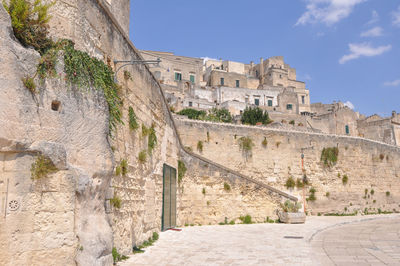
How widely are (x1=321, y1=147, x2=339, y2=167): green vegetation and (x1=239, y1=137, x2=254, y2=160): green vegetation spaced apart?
4755 mm

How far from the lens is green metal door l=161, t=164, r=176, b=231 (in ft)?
34.6

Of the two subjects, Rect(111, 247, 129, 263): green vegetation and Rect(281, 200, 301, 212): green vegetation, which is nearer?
Rect(111, 247, 129, 263): green vegetation

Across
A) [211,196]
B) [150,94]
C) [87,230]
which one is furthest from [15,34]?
[211,196]

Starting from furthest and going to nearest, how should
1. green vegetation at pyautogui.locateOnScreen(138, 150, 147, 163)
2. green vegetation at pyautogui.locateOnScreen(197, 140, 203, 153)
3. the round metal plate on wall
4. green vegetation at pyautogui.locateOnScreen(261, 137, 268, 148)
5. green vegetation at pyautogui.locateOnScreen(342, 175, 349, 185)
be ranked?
green vegetation at pyautogui.locateOnScreen(342, 175, 349, 185) < green vegetation at pyautogui.locateOnScreen(261, 137, 268, 148) < green vegetation at pyautogui.locateOnScreen(197, 140, 203, 153) < green vegetation at pyautogui.locateOnScreen(138, 150, 147, 163) < the round metal plate on wall

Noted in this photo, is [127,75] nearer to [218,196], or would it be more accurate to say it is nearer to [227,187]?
[218,196]

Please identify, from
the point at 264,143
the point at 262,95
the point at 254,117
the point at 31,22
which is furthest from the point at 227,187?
the point at 262,95

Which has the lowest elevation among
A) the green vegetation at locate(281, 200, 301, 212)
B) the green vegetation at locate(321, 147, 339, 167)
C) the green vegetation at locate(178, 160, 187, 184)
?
the green vegetation at locate(281, 200, 301, 212)

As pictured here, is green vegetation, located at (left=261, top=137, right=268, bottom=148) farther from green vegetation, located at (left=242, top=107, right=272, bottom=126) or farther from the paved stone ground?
green vegetation, located at (left=242, top=107, right=272, bottom=126)

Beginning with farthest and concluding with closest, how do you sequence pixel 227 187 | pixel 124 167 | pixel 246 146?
pixel 246 146
pixel 227 187
pixel 124 167

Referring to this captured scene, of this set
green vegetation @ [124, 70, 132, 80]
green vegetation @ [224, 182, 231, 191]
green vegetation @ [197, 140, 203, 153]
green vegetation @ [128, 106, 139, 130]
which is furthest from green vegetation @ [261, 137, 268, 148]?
green vegetation @ [124, 70, 132, 80]

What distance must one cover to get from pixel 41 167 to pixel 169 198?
6912 mm

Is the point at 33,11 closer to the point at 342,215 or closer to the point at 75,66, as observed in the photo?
the point at 75,66

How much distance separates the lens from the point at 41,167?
4523 millimetres

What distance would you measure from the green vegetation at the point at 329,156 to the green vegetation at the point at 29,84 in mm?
17530
